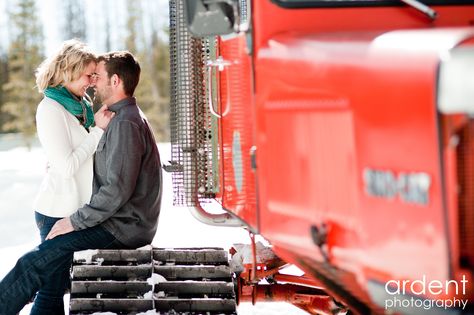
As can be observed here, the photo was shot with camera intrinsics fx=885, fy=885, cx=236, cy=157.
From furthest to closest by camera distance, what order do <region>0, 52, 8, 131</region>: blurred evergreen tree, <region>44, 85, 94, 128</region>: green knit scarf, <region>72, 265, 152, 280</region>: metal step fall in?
<region>0, 52, 8, 131</region>: blurred evergreen tree
<region>44, 85, 94, 128</region>: green knit scarf
<region>72, 265, 152, 280</region>: metal step

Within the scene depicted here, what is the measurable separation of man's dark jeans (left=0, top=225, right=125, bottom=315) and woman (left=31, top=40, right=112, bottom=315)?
13 cm

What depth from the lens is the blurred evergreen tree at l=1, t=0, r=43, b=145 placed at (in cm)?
3422

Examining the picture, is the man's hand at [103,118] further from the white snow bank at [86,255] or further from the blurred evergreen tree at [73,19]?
the blurred evergreen tree at [73,19]

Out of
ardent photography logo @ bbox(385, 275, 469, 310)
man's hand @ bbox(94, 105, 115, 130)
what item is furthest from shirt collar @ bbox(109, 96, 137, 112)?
ardent photography logo @ bbox(385, 275, 469, 310)

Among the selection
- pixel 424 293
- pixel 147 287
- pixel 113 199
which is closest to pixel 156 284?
pixel 147 287

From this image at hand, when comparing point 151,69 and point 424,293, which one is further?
point 151,69

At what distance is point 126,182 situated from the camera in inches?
206

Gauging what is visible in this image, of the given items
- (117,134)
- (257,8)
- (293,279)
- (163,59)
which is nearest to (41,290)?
(117,134)

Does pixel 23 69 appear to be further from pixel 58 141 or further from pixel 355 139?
pixel 355 139

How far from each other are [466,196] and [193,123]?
287 cm

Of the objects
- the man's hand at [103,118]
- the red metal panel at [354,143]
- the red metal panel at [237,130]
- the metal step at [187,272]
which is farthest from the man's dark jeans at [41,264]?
the red metal panel at [354,143]

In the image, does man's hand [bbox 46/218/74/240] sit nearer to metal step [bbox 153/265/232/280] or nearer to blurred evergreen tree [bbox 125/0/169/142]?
metal step [bbox 153/265/232/280]

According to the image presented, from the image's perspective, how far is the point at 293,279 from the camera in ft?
17.3

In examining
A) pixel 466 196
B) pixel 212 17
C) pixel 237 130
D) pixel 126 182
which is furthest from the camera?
pixel 126 182
